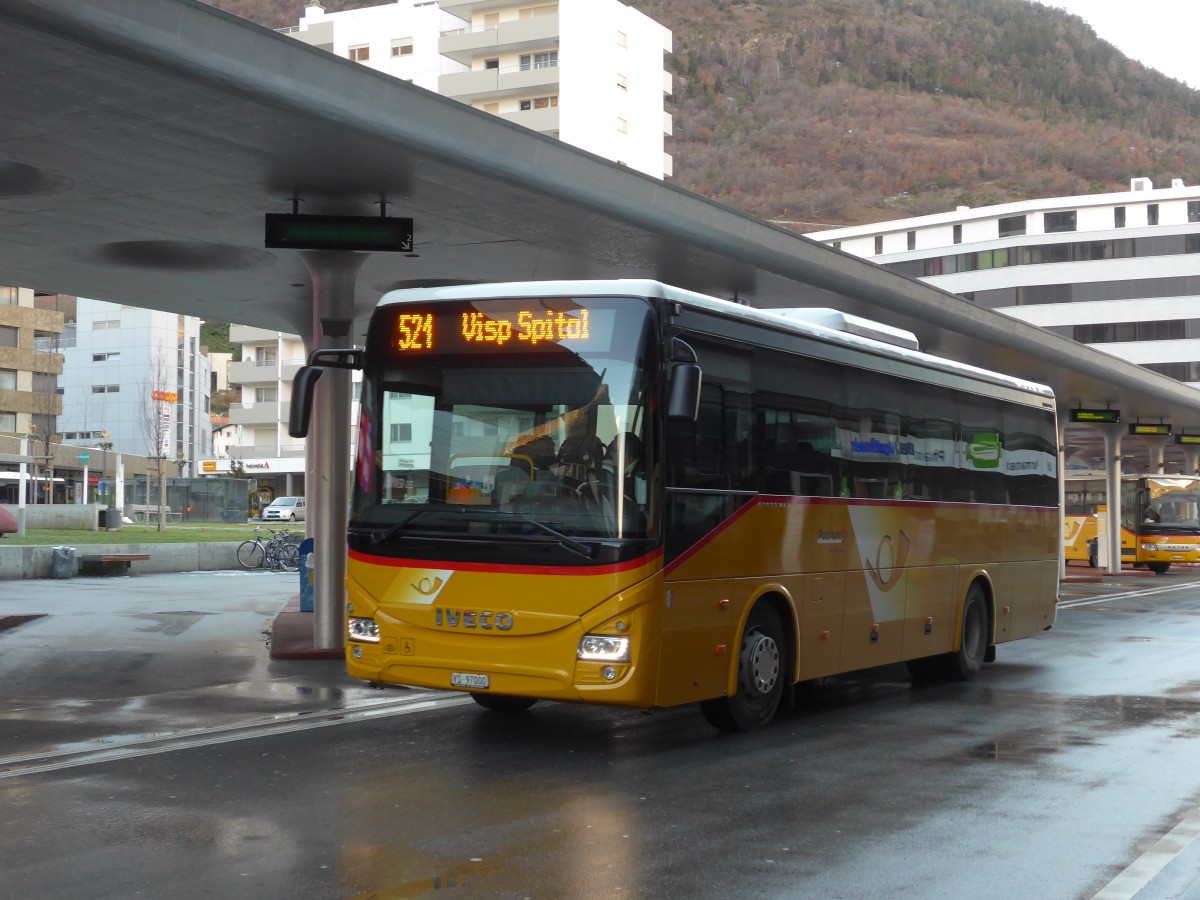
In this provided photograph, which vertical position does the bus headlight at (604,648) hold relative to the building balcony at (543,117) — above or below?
below

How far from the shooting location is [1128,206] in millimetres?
104500

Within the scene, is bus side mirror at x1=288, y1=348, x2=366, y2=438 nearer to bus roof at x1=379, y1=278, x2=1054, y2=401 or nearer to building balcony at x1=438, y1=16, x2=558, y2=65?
bus roof at x1=379, y1=278, x2=1054, y2=401

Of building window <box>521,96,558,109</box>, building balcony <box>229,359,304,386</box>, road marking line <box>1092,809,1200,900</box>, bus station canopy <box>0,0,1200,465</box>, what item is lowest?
road marking line <box>1092,809,1200,900</box>

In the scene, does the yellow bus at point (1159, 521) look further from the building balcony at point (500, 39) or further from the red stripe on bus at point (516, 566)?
the building balcony at point (500, 39)

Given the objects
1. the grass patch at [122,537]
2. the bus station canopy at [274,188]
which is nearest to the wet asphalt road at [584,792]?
the bus station canopy at [274,188]

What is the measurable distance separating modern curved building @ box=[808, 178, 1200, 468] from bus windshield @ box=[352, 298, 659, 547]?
95590 mm

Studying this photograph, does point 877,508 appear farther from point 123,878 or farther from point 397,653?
point 123,878

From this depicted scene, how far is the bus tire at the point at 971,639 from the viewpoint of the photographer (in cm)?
1480

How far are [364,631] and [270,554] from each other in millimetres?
28456

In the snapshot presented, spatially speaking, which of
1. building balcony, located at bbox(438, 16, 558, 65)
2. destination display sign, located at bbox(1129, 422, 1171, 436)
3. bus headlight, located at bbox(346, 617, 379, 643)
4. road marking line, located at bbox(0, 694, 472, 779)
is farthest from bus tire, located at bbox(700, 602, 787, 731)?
building balcony, located at bbox(438, 16, 558, 65)

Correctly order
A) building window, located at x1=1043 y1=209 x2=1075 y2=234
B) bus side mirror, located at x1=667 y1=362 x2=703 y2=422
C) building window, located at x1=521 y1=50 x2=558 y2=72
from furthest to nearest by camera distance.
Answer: building window, located at x1=1043 y1=209 x2=1075 y2=234 → building window, located at x1=521 y1=50 x2=558 y2=72 → bus side mirror, located at x1=667 y1=362 x2=703 y2=422

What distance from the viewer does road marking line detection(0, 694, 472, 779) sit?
31.9 ft

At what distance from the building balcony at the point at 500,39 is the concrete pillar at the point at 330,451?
221ft

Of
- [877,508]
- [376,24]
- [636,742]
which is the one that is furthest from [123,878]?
[376,24]
